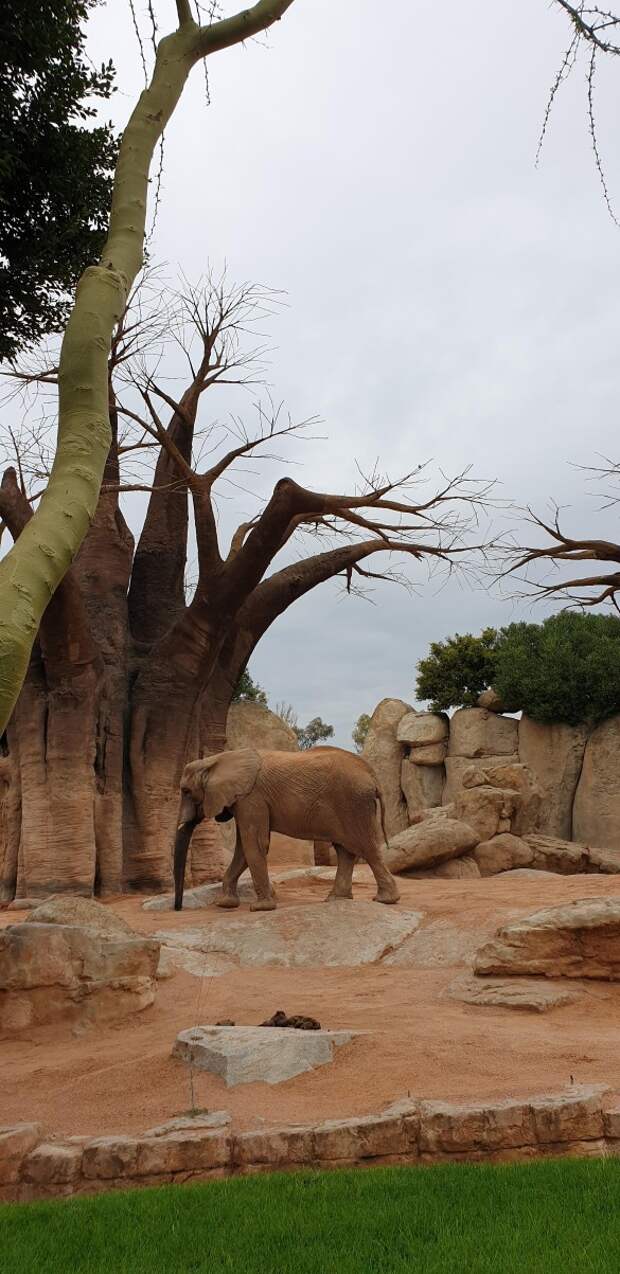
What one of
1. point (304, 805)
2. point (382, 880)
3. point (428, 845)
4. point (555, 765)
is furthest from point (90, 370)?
point (555, 765)

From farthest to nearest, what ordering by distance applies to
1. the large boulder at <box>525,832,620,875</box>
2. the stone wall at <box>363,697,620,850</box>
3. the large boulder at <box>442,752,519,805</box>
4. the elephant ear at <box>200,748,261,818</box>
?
1. the large boulder at <box>442,752,519,805</box>
2. the stone wall at <box>363,697,620,850</box>
3. the large boulder at <box>525,832,620,875</box>
4. the elephant ear at <box>200,748,261,818</box>

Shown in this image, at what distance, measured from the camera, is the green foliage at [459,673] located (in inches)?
1011

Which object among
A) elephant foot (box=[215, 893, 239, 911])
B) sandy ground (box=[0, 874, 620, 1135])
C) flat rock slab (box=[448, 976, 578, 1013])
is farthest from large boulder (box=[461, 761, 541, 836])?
flat rock slab (box=[448, 976, 578, 1013])

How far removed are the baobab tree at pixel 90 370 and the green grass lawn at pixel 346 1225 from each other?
2.22 meters

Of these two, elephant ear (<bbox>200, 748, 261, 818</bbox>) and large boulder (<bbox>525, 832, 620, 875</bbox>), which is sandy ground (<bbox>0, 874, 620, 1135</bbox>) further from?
large boulder (<bbox>525, 832, 620, 875</bbox>)

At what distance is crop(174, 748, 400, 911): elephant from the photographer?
385 inches

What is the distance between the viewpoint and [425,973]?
25.6ft

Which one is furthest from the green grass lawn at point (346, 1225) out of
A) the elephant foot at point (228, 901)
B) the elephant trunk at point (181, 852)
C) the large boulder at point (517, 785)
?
the large boulder at point (517, 785)

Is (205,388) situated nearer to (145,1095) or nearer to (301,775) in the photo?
(301,775)

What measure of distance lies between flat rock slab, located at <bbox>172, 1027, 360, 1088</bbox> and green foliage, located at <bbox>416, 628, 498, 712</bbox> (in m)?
20.0

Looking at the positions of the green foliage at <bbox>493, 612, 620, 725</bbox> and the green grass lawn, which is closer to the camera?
the green grass lawn

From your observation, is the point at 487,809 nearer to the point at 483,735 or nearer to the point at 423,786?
the point at 483,735

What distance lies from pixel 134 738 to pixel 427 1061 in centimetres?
861

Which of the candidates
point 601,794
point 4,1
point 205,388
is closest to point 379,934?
point 4,1
